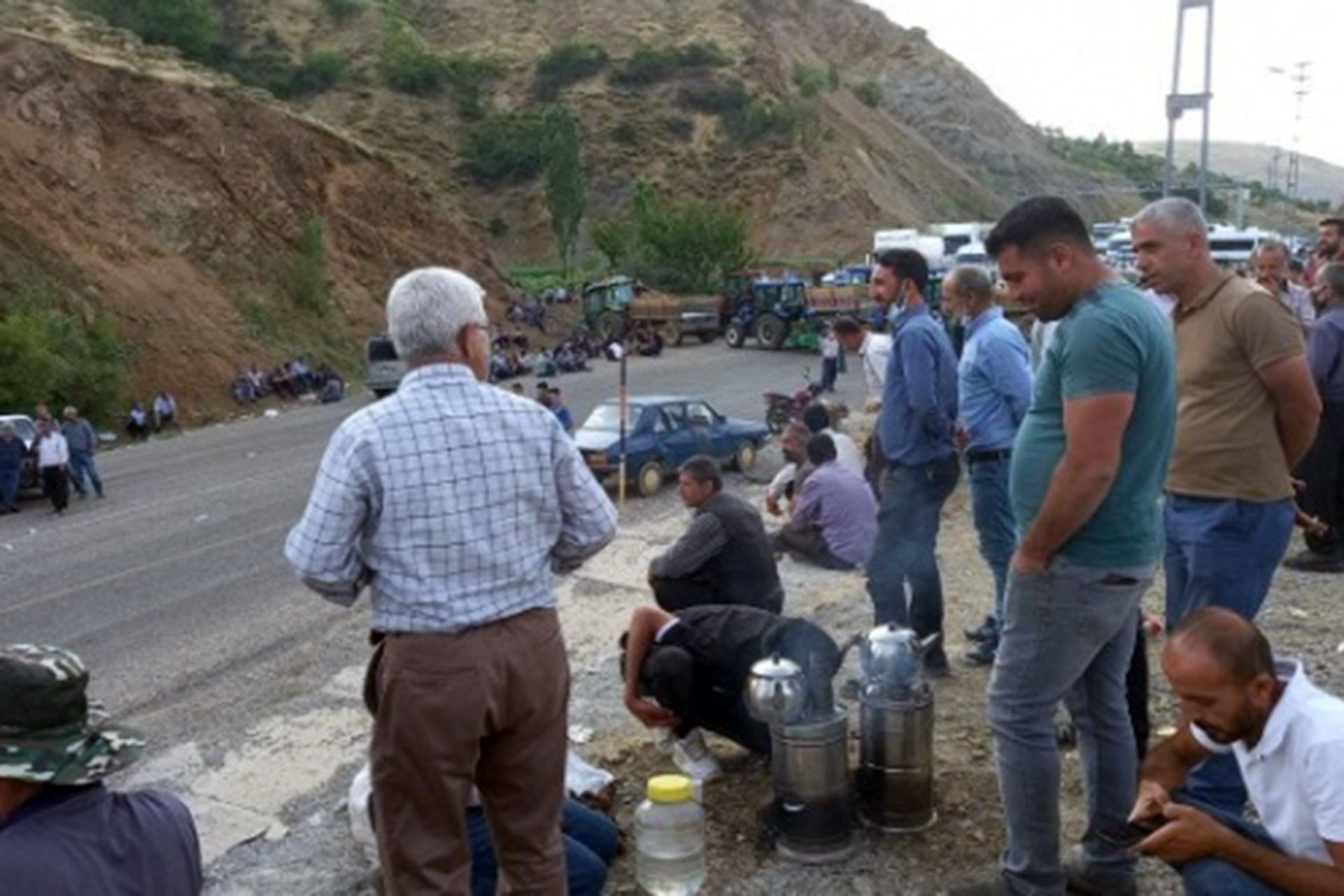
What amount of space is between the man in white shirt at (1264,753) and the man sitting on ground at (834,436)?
6839mm

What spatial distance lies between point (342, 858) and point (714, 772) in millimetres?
1406

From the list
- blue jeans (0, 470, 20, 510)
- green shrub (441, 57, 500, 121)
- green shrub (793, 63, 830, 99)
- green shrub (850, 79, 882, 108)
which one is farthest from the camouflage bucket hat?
green shrub (850, 79, 882, 108)

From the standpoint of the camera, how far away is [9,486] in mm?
17547

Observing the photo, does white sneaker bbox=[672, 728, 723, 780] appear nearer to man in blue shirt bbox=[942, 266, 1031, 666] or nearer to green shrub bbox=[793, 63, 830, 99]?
man in blue shirt bbox=[942, 266, 1031, 666]

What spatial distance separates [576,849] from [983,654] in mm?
2933

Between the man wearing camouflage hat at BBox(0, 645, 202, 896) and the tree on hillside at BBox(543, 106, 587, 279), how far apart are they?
53.7 metres

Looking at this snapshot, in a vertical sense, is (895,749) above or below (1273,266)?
below

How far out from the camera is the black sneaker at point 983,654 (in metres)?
6.24

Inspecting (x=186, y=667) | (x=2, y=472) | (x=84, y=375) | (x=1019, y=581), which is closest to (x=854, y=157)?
(x=84, y=375)

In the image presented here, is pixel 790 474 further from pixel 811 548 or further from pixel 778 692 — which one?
pixel 778 692

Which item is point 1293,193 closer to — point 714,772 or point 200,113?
point 200,113

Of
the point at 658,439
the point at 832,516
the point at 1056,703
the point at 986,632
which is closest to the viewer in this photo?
the point at 1056,703

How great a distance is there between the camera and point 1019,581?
11.8 feet

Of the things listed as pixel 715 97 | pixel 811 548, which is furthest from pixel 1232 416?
pixel 715 97
